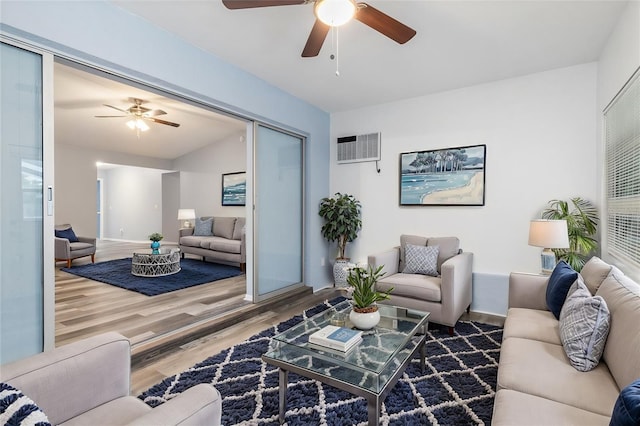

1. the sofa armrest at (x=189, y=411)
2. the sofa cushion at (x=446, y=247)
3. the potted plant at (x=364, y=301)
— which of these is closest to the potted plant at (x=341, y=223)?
the sofa cushion at (x=446, y=247)

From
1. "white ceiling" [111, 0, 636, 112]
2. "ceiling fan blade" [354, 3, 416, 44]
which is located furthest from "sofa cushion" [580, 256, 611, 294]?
"ceiling fan blade" [354, 3, 416, 44]

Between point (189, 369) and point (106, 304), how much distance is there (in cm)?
212

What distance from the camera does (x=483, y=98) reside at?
364 cm

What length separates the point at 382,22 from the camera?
78.4 inches

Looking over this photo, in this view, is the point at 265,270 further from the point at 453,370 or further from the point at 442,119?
the point at 442,119

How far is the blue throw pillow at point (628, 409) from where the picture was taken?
31.2 inches

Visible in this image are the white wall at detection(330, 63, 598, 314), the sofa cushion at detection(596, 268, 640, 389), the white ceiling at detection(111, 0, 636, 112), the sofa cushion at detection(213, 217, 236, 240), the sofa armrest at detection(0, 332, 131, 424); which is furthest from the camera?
the sofa cushion at detection(213, 217, 236, 240)

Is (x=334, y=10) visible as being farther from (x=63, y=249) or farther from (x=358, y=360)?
(x=63, y=249)

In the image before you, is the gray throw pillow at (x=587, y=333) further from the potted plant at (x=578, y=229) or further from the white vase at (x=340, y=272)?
the white vase at (x=340, y=272)

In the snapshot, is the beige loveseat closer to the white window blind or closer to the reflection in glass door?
the reflection in glass door

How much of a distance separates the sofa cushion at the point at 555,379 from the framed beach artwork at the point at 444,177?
7.34 ft

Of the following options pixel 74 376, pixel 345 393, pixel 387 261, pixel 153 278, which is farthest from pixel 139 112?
pixel 345 393

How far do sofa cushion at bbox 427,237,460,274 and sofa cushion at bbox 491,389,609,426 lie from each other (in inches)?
90.3

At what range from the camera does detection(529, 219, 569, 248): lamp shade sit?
2734 millimetres
